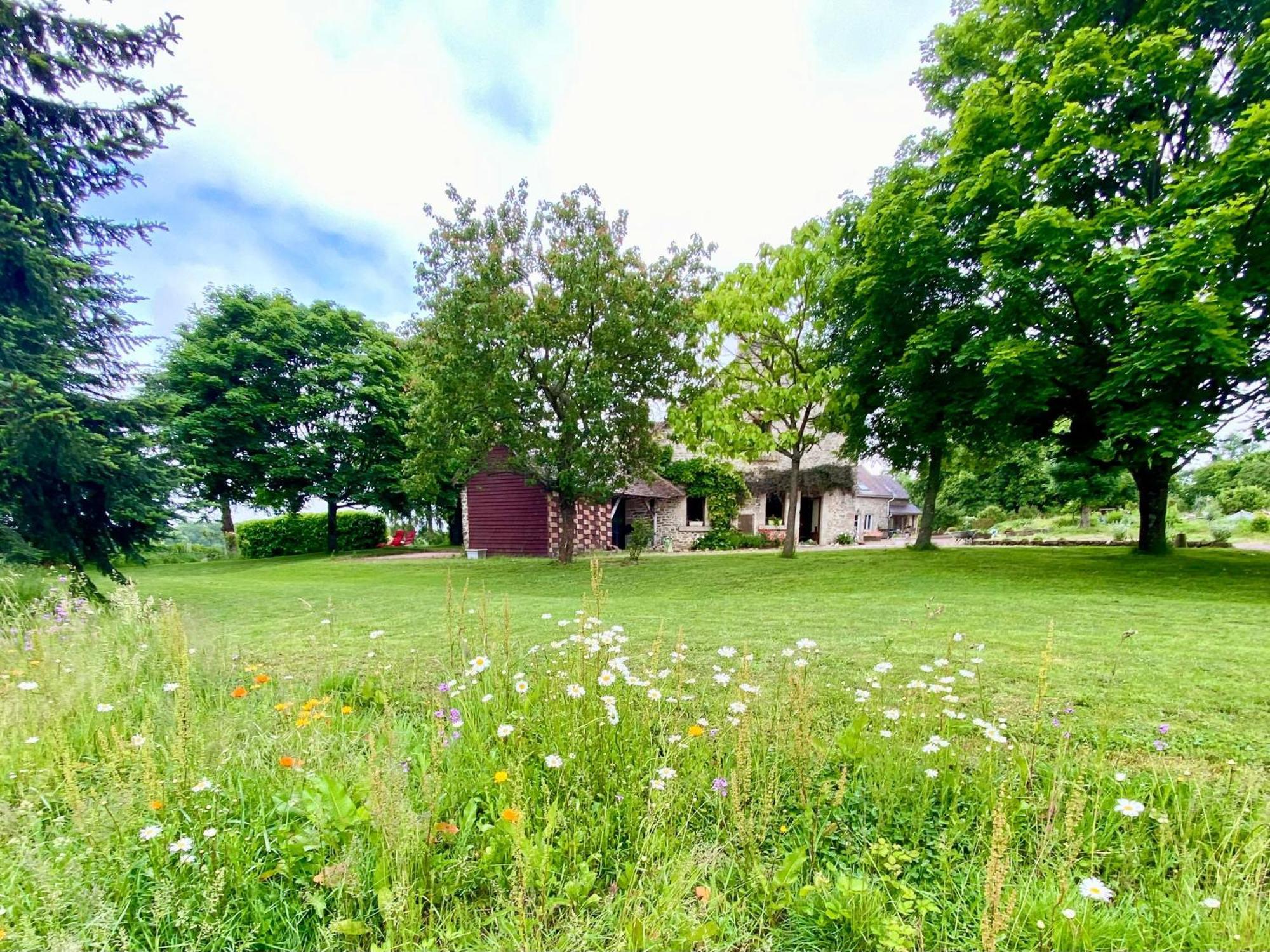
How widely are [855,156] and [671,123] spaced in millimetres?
7557

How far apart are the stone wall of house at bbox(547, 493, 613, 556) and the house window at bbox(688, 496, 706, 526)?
3805 millimetres

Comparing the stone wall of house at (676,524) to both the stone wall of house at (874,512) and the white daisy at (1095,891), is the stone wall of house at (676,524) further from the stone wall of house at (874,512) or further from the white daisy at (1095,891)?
the white daisy at (1095,891)

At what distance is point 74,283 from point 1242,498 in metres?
37.3

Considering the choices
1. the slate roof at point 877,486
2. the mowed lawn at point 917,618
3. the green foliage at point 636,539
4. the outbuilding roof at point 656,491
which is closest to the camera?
the mowed lawn at point 917,618

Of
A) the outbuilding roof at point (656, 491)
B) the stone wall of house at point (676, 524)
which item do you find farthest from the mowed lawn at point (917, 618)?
the stone wall of house at point (676, 524)

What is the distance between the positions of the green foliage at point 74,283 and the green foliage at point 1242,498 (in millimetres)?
36024

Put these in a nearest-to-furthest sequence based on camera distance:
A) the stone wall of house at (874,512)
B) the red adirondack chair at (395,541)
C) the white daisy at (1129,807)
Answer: the white daisy at (1129,807) → the red adirondack chair at (395,541) → the stone wall of house at (874,512)

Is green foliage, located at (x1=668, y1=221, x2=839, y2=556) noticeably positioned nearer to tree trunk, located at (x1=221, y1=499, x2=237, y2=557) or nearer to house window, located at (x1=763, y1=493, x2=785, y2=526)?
house window, located at (x1=763, y1=493, x2=785, y2=526)

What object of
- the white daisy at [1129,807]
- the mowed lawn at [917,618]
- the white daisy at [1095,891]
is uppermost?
the white daisy at [1129,807]

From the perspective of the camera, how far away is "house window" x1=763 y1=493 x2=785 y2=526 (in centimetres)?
2356

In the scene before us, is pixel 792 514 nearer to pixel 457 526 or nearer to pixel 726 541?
pixel 726 541

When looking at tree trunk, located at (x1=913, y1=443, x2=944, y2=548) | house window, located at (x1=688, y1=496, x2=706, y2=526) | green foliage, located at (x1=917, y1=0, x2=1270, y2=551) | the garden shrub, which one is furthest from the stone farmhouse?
the garden shrub

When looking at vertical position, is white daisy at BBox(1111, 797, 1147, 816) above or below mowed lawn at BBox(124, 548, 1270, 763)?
above

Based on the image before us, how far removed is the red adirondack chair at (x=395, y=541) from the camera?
2552 cm
